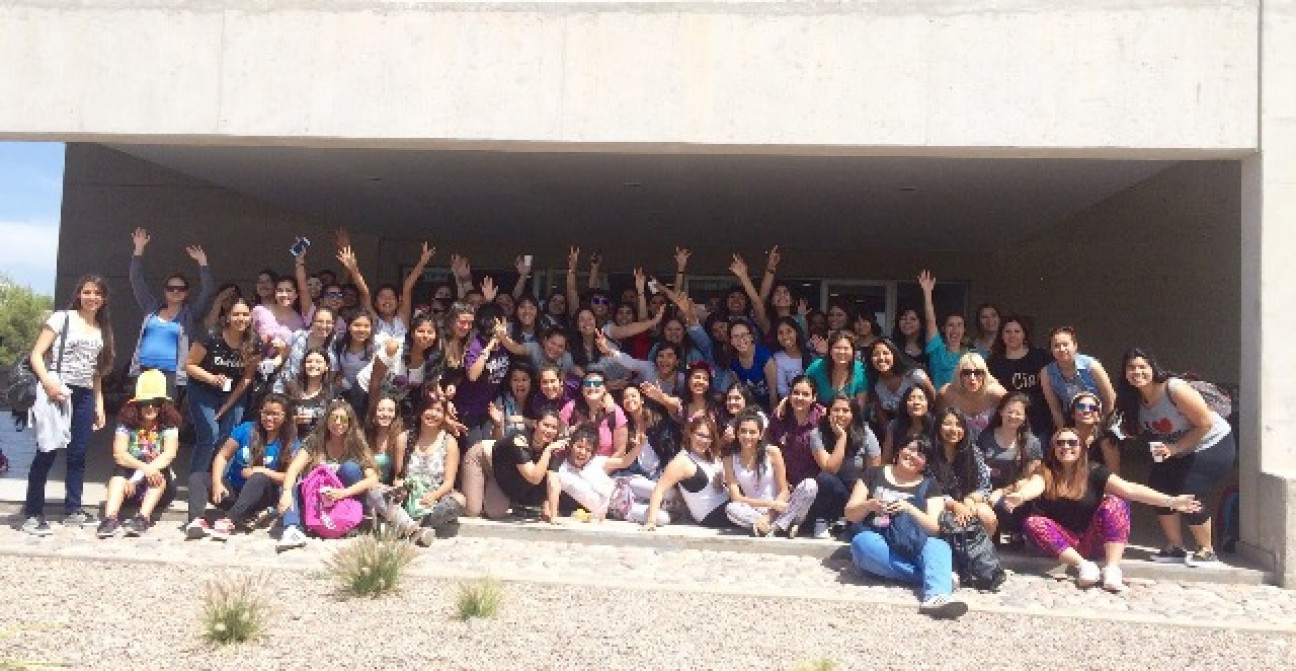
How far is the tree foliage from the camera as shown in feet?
140

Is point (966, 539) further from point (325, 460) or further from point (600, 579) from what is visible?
point (325, 460)

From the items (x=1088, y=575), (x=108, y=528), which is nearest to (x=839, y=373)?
(x=1088, y=575)

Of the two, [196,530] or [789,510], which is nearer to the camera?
[196,530]

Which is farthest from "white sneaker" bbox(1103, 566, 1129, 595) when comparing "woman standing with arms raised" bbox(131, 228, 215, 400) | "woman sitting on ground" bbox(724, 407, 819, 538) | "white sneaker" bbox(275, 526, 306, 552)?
"woman standing with arms raised" bbox(131, 228, 215, 400)

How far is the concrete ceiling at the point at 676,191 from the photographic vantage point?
26.4 ft

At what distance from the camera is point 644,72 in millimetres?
6734

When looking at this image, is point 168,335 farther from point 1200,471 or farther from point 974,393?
point 1200,471

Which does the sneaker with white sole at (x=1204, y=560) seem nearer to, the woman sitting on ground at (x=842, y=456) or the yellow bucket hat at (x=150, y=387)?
the woman sitting on ground at (x=842, y=456)

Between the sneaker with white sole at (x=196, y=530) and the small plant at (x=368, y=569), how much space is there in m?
1.51

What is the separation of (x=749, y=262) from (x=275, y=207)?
658 centimetres

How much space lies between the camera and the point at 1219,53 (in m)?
6.28

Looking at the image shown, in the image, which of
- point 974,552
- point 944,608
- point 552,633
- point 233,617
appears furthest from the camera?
point 974,552

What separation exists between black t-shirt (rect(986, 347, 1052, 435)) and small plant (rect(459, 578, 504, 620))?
13.1 feet

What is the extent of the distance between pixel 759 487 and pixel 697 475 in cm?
44
